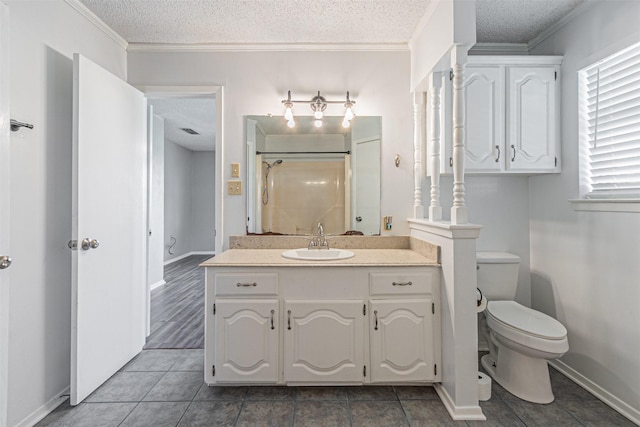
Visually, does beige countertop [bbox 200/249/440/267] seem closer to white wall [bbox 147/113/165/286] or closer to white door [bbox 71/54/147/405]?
white door [bbox 71/54/147/405]

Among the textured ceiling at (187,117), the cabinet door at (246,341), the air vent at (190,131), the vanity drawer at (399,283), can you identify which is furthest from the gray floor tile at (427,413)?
the air vent at (190,131)

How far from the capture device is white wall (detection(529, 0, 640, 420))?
1737mm

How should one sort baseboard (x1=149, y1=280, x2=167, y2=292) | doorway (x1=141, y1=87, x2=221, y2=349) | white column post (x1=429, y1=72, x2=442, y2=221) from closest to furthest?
white column post (x1=429, y1=72, x2=442, y2=221) < doorway (x1=141, y1=87, x2=221, y2=349) < baseboard (x1=149, y1=280, x2=167, y2=292)

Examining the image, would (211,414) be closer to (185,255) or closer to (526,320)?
(526,320)

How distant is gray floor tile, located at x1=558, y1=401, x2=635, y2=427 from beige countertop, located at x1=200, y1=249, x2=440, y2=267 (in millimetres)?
1085

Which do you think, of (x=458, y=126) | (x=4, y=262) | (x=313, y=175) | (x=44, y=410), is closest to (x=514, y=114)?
(x=458, y=126)


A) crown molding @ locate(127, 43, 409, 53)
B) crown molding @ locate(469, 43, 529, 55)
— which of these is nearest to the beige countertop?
crown molding @ locate(127, 43, 409, 53)

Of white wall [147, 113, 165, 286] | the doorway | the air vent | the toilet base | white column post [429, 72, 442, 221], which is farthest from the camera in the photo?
the air vent

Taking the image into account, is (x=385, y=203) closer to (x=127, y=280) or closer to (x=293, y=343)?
(x=293, y=343)

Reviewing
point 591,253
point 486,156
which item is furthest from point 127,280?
point 591,253

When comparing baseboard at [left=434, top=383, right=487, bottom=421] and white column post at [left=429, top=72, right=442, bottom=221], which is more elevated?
white column post at [left=429, top=72, right=442, bottom=221]

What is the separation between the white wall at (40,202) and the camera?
1.57m

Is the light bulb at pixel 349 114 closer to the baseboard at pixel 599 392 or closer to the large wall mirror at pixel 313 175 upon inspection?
the large wall mirror at pixel 313 175

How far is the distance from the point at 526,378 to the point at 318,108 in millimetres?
2231
